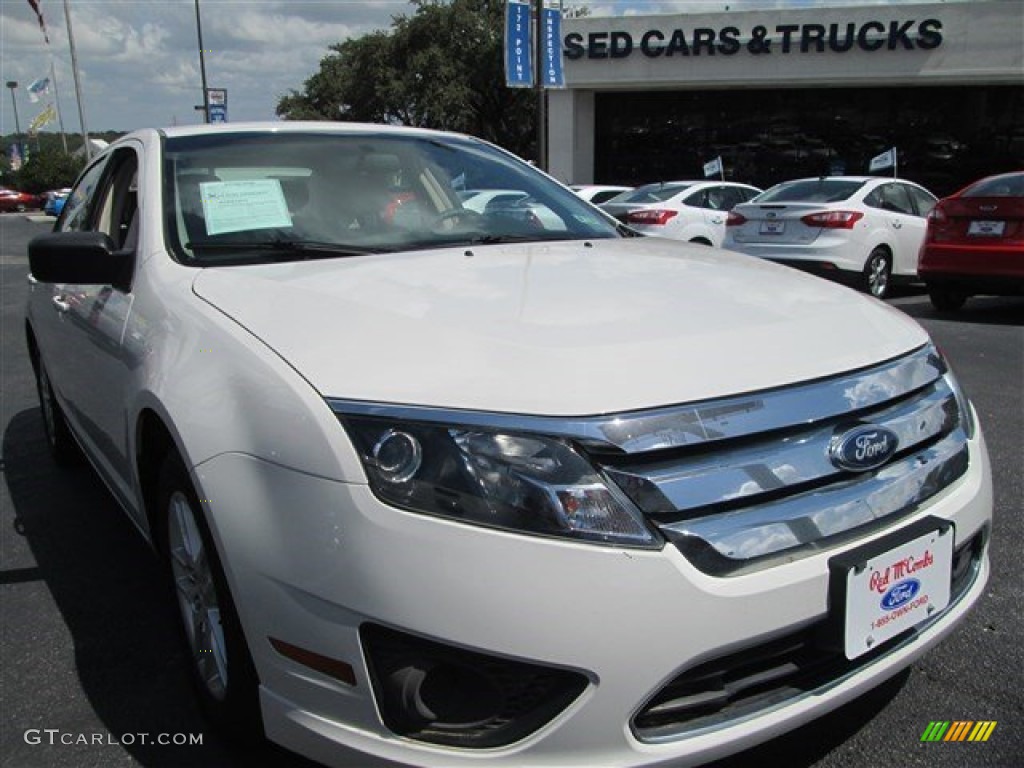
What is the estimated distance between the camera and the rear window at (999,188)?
8047 mm

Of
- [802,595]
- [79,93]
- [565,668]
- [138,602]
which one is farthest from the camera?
[79,93]

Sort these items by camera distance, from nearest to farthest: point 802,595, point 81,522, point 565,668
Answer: point 565,668
point 802,595
point 81,522

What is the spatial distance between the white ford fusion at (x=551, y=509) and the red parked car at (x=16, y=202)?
163 feet

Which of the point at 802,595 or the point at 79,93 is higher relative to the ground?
the point at 79,93

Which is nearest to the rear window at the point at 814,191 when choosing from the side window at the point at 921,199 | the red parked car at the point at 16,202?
the side window at the point at 921,199

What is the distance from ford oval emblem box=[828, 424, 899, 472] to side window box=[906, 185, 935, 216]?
9.86m

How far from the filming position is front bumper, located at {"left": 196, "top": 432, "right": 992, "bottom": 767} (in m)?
1.51

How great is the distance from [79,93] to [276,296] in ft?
115

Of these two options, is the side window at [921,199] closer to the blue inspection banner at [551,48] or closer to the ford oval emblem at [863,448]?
the blue inspection banner at [551,48]

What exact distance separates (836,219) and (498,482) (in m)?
8.85

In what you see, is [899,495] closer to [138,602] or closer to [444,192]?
[444,192]

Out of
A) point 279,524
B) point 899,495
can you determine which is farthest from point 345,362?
point 899,495

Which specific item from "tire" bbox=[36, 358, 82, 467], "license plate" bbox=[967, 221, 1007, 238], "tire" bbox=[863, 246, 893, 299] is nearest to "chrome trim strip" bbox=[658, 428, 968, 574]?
"tire" bbox=[36, 358, 82, 467]

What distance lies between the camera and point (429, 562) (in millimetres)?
1524
